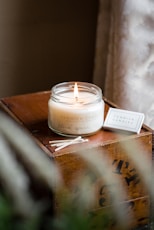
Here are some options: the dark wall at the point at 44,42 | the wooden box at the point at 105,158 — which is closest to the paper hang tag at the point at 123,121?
the wooden box at the point at 105,158

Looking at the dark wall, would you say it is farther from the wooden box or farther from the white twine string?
the white twine string

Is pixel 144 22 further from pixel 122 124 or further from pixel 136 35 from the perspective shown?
pixel 122 124

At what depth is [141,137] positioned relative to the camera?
0.82 m

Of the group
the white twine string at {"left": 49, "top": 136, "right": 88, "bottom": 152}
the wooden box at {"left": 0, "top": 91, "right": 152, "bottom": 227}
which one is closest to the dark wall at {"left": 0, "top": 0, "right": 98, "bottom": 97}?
the wooden box at {"left": 0, "top": 91, "right": 152, "bottom": 227}

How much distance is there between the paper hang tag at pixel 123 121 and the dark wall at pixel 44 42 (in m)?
0.48

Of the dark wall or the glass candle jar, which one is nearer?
the glass candle jar

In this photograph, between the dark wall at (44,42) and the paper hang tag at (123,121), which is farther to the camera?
the dark wall at (44,42)

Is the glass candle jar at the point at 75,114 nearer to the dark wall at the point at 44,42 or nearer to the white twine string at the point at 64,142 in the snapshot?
the white twine string at the point at 64,142

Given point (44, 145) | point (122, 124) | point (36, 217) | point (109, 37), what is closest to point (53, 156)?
point (44, 145)

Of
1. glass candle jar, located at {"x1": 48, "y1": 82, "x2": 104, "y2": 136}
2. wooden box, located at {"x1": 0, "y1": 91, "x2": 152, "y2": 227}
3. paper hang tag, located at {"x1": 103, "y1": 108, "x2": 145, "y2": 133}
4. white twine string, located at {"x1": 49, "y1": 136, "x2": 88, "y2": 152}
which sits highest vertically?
glass candle jar, located at {"x1": 48, "y1": 82, "x2": 104, "y2": 136}

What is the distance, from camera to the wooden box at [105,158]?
769 mm

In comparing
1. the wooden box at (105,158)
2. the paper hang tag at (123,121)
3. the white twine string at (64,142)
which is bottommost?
the wooden box at (105,158)

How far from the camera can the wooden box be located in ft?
2.52

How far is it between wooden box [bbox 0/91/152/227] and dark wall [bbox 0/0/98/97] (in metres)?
0.40
